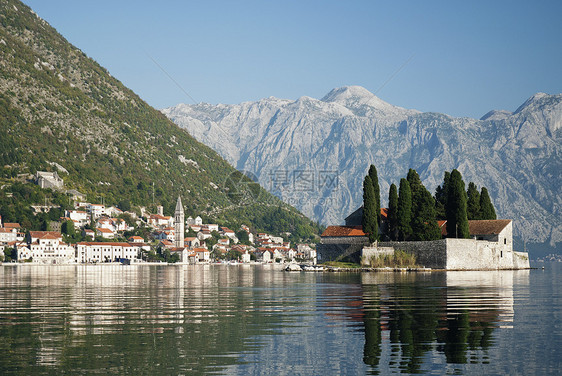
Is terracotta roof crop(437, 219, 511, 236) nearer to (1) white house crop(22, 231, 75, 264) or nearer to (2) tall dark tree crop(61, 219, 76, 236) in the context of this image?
(1) white house crop(22, 231, 75, 264)

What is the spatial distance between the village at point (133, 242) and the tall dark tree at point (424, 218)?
82620 millimetres

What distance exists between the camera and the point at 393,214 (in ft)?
254

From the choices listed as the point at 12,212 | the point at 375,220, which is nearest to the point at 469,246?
the point at 375,220

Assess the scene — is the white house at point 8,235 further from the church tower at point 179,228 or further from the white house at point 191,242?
the white house at point 191,242

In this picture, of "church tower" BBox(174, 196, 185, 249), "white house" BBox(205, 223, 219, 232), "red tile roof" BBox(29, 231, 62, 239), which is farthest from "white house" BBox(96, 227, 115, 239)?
"white house" BBox(205, 223, 219, 232)

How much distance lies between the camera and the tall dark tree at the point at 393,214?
76.9 m

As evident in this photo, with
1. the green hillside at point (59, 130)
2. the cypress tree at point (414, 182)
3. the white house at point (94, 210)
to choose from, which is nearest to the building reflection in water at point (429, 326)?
the cypress tree at point (414, 182)

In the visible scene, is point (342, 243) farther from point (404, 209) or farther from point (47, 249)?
point (47, 249)

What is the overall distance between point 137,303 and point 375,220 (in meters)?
47.9

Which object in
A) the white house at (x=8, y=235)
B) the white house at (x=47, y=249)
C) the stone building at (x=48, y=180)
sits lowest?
the white house at (x=47, y=249)

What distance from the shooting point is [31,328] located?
21.6 metres

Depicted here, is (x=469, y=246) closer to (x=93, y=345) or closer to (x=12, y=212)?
(x=93, y=345)

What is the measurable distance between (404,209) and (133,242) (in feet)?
333

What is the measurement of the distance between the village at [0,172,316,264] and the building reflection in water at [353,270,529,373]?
374ft
